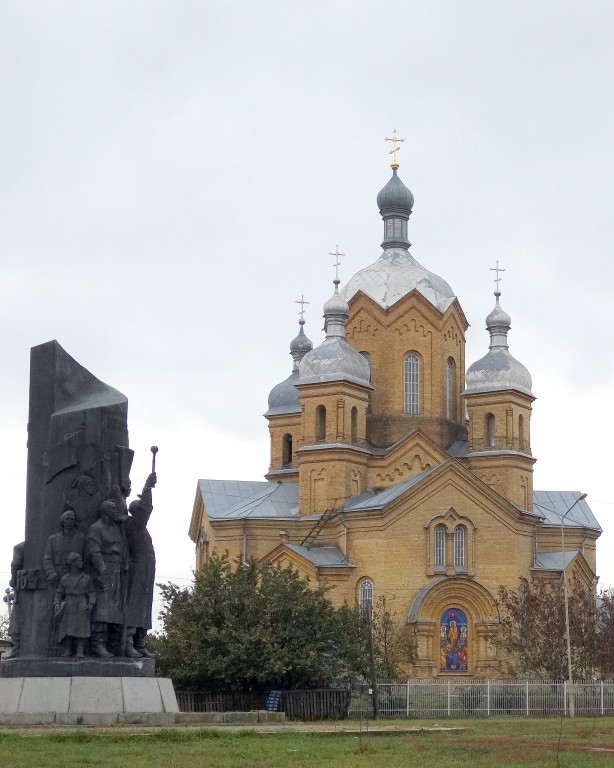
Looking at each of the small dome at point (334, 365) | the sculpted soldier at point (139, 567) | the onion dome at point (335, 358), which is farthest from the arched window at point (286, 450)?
the sculpted soldier at point (139, 567)

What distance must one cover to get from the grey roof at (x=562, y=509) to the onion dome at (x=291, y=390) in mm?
10840

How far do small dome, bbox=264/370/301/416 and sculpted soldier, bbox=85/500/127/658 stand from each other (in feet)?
134

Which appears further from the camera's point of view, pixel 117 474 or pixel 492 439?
pixel 492 439

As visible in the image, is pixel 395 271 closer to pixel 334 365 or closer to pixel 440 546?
pixel 334 365

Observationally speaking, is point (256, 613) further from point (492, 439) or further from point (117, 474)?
point (492, 439)

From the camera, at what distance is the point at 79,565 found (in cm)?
2180

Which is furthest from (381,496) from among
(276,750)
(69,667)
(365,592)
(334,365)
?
(276,750)

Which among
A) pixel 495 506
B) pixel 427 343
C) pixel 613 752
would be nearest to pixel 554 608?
pixel 495 506

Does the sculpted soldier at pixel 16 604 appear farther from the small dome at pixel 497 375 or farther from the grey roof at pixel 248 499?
the small dome at pixel 497 375

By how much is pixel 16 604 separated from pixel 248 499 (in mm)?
35066

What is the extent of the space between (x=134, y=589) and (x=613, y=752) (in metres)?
7.39

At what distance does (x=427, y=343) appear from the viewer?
57.0 metres

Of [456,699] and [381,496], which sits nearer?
[456,699]

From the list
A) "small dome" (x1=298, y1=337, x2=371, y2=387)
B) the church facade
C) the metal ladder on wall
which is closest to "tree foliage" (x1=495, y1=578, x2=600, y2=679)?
the church facade
